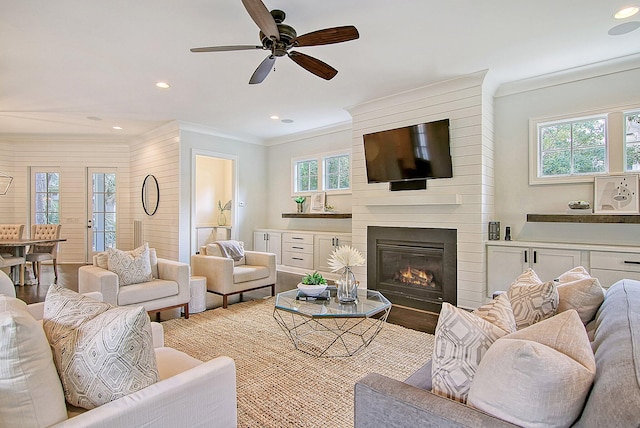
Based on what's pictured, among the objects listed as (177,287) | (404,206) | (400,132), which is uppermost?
(400,132)

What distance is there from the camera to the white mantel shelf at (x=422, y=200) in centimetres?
417

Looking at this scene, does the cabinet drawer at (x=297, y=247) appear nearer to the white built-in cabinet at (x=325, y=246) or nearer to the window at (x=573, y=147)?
the white built-in cabinet at (x=325, y=246)

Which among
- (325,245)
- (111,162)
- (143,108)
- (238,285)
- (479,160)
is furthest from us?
(111,162)

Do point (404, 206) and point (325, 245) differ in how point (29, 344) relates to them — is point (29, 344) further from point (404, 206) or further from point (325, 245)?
point (325, 245)

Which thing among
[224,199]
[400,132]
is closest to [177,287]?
[400,132]

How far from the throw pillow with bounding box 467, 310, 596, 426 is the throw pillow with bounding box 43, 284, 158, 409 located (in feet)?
3.65

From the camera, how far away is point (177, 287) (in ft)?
12.6

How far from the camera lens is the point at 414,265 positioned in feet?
15.3

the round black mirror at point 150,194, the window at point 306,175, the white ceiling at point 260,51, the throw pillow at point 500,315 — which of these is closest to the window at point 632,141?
the white ceiling at point 260,51

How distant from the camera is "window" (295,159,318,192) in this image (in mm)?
6926

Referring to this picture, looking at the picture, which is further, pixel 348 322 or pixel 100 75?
pixel 100 75

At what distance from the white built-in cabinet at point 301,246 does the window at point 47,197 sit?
4732mm

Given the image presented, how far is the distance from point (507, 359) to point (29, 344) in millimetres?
1423

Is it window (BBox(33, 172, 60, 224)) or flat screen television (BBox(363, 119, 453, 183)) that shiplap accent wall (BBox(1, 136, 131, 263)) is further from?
flat screen television (BBox(363, 119, 453, 183))
